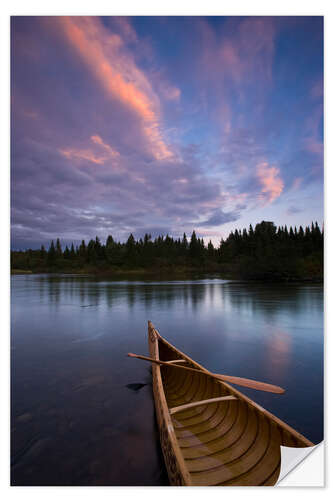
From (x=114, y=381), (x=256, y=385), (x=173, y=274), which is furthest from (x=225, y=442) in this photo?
(x=173, y=274)

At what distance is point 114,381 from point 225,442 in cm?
200

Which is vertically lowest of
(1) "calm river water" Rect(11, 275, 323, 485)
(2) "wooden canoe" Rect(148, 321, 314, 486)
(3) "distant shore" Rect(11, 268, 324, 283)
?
(3) "distant shore" Rect(11, 268, 324, 283)

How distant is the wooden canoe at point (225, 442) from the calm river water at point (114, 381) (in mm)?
377

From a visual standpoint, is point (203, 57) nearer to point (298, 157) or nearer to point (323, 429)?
point (298, 157)

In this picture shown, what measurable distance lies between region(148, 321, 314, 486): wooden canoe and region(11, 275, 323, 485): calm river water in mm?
377

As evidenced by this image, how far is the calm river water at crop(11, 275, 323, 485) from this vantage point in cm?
190

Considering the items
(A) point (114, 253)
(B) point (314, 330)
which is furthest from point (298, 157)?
(A) point (114, 253)

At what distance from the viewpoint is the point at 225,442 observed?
178 centimetres

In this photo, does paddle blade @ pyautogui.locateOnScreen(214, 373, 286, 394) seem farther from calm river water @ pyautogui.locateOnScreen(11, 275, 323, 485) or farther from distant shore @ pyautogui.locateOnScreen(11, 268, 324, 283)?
distant shore @ pyautogui.locateOnScreen(11, 268, 324, 283)

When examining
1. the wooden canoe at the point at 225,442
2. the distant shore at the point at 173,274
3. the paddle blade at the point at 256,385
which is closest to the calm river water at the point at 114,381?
the wooden canoe at the point at 225,442

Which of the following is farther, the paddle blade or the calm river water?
the paddle blade

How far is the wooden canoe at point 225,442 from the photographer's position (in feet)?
4.90

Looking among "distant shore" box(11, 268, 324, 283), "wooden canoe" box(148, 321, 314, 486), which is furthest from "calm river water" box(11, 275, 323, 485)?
"distant shore" box(11, 268, 324, 283)

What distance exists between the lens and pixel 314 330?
19.7 feet
